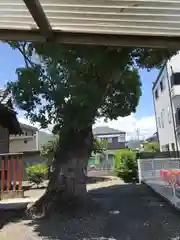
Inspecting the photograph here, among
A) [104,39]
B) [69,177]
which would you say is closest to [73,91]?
[69,177]

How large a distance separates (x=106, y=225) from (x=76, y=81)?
328cm

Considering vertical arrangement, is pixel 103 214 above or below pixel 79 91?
below

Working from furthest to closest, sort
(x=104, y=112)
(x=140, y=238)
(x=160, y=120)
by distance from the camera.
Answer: (x=160, y=120), (x=104, y=112), (x=140, y=238)

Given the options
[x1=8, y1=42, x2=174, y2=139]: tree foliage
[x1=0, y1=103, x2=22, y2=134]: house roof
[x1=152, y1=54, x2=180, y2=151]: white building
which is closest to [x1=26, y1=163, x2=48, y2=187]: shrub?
[x1=0, y1=103, x2=22, y2=134]: house roof

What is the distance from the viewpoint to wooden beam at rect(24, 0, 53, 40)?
7.62ft

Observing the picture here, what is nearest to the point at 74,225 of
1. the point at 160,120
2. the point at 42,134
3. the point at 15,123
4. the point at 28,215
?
the point at 28,215

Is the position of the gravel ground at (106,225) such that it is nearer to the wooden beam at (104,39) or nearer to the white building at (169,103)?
the wooden beam at (104,39)

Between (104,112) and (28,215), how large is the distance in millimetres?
3514

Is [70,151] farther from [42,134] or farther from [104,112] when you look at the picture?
[42,134]

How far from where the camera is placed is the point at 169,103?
774 inches

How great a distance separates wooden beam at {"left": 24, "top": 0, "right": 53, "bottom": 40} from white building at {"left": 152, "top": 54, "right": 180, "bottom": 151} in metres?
15.1

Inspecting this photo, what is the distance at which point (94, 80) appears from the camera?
22.3 ft

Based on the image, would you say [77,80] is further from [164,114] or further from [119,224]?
[164,114]

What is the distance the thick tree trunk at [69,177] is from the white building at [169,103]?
10994 mm
